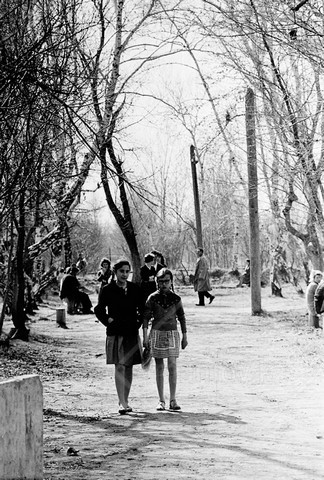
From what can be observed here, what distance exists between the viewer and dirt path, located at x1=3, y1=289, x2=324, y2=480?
247 inches

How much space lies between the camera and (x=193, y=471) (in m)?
6.10

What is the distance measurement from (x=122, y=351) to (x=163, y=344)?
465 mm

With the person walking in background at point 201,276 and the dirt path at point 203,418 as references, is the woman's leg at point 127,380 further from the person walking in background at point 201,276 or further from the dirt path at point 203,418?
the person walking in background at point 201,276

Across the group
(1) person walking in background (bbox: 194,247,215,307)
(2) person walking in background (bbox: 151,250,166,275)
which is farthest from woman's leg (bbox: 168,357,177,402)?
(1) person walking in background (bbox: 194,247,215,307)

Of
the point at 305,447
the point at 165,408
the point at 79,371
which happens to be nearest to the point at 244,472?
the point at 305,447

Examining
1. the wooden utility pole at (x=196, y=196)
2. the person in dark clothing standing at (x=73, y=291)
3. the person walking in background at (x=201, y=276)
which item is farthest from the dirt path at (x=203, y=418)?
the wooden utility pole at (x=196, y=196)

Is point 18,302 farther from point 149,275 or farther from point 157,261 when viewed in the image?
point 157,261

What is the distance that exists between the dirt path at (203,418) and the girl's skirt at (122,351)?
0.53 metres

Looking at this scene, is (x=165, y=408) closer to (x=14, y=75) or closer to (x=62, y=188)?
(x=14, y=75)

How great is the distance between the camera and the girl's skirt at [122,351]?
895cm

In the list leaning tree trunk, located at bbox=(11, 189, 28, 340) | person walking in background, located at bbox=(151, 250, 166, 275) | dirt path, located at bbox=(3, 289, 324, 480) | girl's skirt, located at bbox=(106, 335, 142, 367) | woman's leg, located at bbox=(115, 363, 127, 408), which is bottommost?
dirt path, located at bbox=(3, 289, 324, 480)

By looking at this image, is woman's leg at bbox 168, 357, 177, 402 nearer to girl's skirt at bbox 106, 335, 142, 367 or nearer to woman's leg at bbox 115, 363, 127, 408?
girl's skirt at bbox 106, 335, 142, 367

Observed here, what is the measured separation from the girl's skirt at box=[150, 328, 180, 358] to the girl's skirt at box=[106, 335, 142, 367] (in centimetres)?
21

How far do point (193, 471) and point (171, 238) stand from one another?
5718 centimetres
